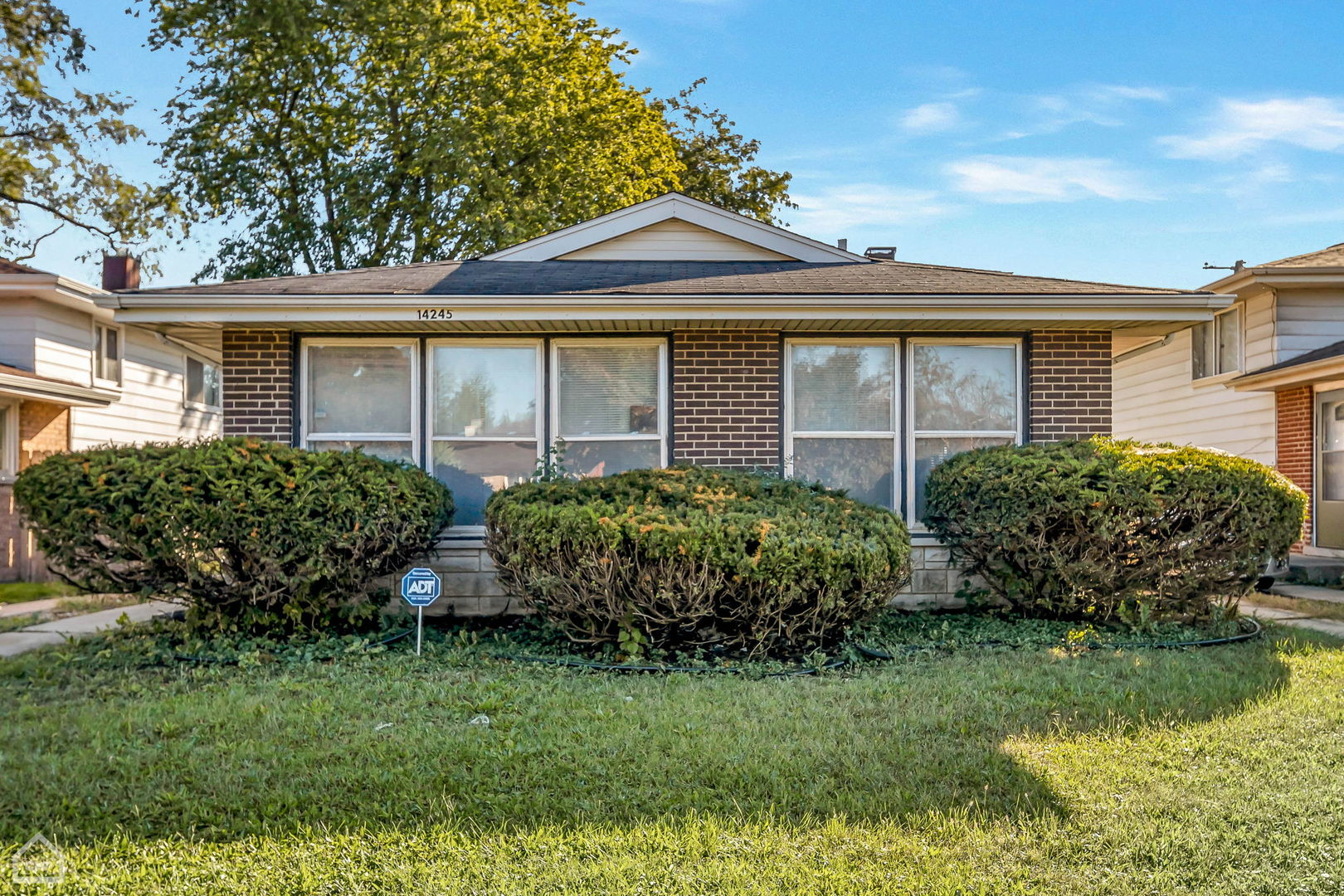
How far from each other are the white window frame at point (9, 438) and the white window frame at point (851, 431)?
971 centimetres

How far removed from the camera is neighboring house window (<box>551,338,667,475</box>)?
8.34m

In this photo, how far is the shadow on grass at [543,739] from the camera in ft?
11.9

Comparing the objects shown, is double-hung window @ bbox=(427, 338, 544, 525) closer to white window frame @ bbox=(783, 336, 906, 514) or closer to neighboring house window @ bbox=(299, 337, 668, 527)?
neighboring house window @ bbox=(299, 337, 668, 527)

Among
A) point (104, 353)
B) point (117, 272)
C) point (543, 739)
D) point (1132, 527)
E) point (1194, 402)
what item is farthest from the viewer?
point (1194, 402)

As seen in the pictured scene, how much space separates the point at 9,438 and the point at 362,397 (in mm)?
6319

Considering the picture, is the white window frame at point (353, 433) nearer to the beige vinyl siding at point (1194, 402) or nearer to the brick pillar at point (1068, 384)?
the brick pillar at point (1068, 384)

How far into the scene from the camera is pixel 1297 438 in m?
12.3

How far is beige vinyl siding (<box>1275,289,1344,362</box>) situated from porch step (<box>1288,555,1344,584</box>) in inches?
108

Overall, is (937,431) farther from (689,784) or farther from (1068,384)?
(689,784)

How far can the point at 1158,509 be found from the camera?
693cm

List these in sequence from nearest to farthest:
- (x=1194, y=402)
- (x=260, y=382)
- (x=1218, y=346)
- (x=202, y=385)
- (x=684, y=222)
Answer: (x=260, y=382) → (x=684, y=222) → (x=1218, y=346) → (x=1194, y=402) → (x=202, y=385)

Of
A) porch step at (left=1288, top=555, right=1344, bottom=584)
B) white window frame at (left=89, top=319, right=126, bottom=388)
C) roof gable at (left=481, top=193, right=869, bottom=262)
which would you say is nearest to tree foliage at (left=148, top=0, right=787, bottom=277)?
white window frame at (left=89, top=319, right=126, bottom=388)

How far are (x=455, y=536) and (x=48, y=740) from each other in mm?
3891

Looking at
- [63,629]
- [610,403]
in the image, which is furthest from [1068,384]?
[63,629]
